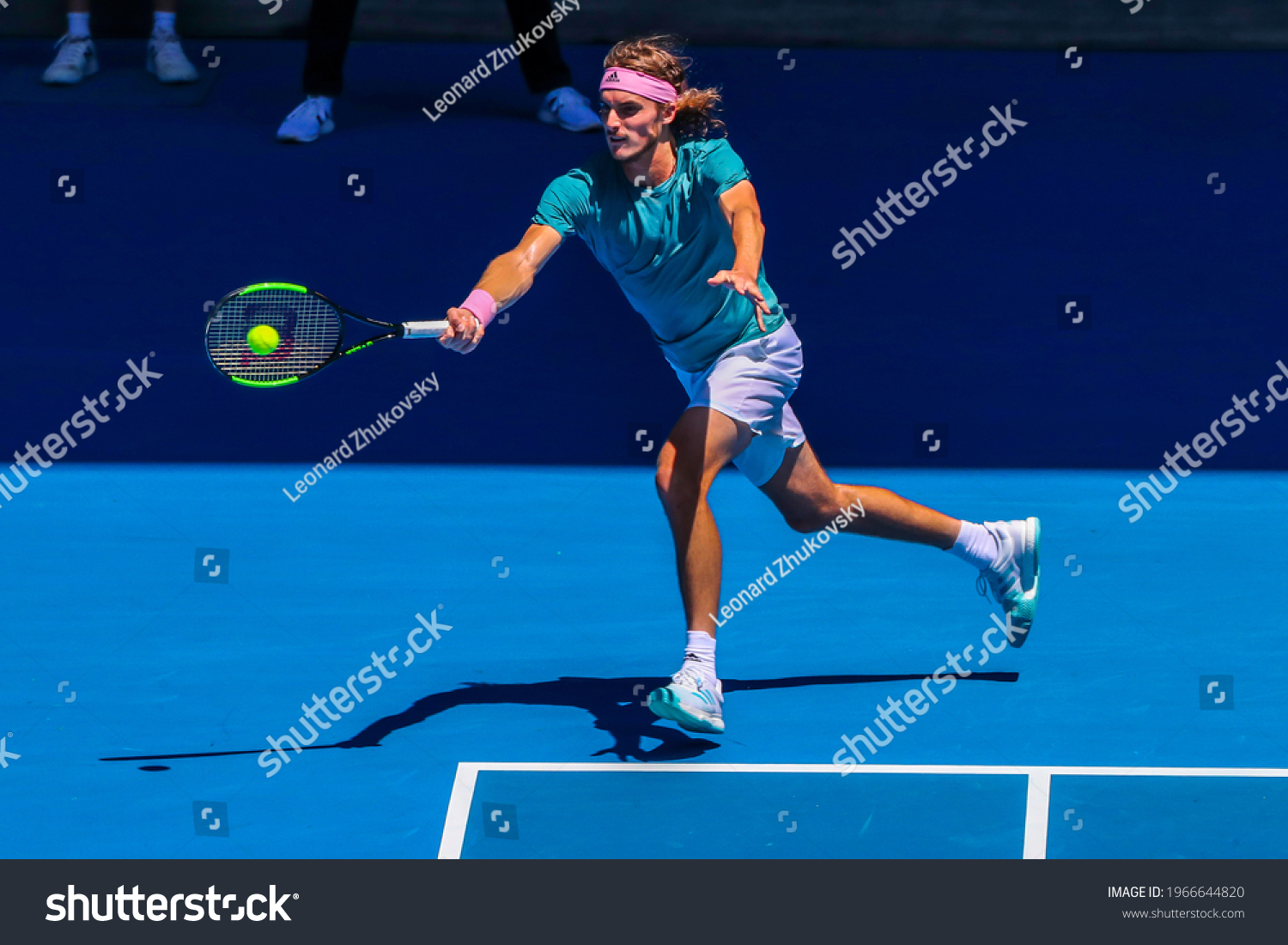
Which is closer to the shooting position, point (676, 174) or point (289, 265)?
point (676, 174)

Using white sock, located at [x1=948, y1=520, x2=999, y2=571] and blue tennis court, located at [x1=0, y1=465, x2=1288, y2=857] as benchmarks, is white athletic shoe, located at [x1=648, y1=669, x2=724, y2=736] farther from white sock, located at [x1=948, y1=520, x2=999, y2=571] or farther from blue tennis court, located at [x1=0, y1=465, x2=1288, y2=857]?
white sock, located at [x1=948, y1=520, x2=999, y2=571]

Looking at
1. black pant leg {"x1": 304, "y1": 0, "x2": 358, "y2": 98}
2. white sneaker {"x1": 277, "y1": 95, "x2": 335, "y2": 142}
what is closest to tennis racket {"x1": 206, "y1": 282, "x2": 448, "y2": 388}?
white sneaker {"x1": 277, "y1": 95, "x2": 335, "y2": 142}

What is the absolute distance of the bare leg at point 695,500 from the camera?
477 centimetres

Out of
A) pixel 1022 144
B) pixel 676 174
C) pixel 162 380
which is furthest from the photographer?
pixel 1022 144

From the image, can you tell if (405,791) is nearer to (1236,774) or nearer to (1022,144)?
(1236,774)

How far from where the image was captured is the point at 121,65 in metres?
10.0

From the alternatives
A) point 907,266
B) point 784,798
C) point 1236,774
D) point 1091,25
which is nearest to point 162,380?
point 907,266

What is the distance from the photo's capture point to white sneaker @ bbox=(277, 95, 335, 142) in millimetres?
9016

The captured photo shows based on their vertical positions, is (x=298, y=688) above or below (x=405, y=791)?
above

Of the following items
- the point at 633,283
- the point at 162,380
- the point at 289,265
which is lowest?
the point at 633,283

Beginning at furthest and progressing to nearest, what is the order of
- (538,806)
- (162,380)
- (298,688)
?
(162,380)
(298,688)
(538,806)

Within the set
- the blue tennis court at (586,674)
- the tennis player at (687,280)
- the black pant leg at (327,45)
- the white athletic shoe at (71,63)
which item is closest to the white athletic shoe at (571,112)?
the black pant leg at (327,45)

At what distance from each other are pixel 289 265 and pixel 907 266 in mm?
2881

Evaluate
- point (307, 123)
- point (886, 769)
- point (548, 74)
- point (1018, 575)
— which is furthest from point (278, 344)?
point (548, 74)
